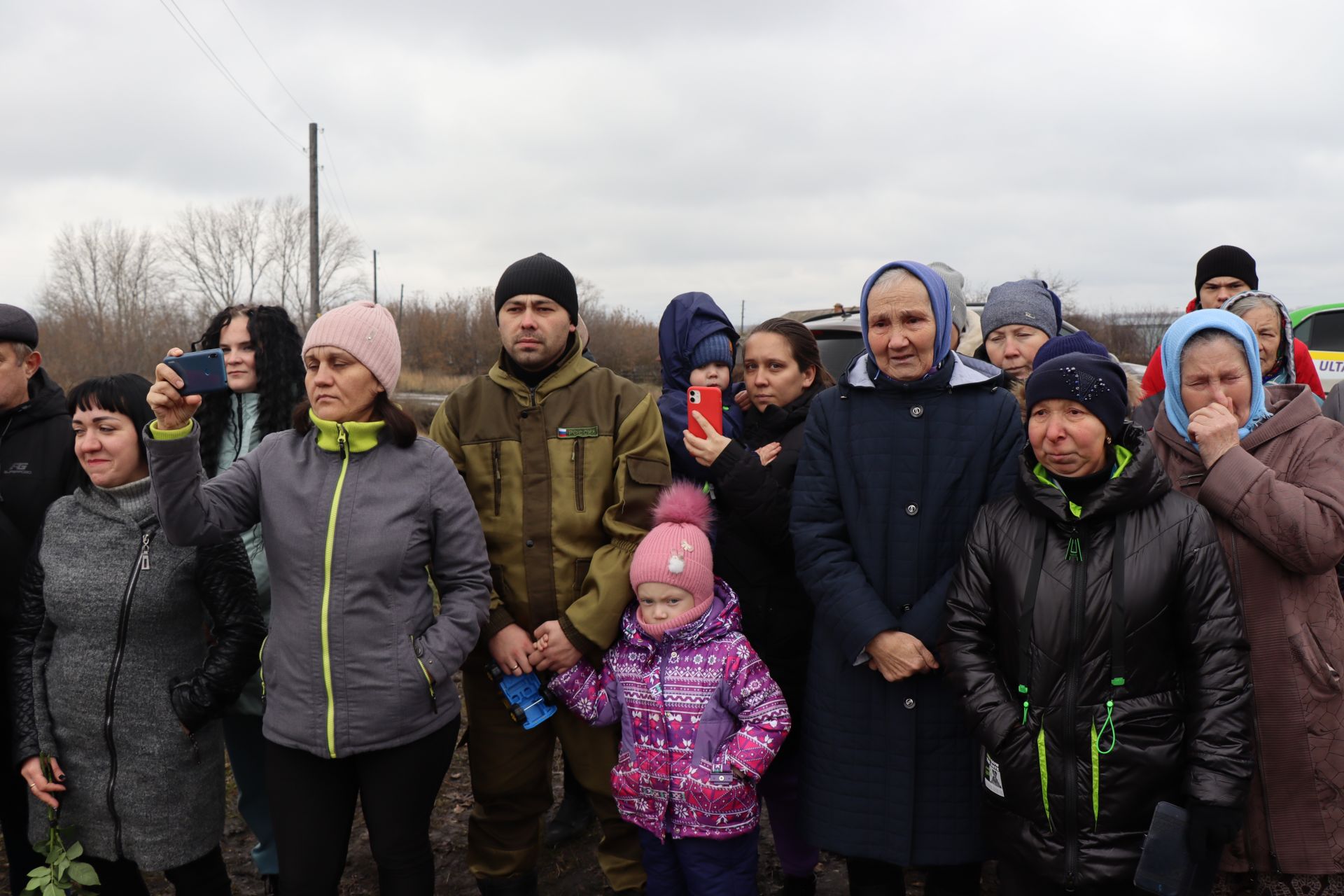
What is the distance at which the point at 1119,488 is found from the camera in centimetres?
221

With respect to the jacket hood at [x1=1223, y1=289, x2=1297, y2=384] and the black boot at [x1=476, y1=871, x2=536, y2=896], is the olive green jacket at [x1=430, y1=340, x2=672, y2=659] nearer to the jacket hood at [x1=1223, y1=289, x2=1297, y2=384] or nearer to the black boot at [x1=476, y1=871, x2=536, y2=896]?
the black boot at [x1=476, y1=871, x2=536, y2=896]

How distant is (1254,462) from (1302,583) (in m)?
0.37

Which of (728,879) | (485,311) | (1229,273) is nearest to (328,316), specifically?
(728,879)

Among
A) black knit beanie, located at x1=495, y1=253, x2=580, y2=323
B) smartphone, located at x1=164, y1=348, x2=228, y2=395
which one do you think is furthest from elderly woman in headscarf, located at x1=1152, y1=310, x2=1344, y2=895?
smartphone, located at x1=164, y1=348, x2=228, y2=395

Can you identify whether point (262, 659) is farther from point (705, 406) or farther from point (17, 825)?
point (705, 406)

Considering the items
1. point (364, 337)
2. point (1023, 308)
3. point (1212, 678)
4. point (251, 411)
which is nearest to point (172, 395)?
point (364, 337)

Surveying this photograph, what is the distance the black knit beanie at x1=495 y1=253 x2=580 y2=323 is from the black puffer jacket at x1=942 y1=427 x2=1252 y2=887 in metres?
1.63

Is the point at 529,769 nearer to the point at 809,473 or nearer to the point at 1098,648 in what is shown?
the point at 809,473

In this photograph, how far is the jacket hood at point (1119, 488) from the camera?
2217 millimetres

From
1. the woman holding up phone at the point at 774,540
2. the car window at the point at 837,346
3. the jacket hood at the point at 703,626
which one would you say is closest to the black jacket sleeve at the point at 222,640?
the jacket hood at the point at 703,626

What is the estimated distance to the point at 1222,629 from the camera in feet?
7.11

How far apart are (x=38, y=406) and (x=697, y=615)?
7.95ft

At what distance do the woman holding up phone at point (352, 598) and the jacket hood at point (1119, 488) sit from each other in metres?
1.58

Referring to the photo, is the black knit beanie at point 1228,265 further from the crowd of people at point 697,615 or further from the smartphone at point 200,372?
the smartphone at point 200,372
